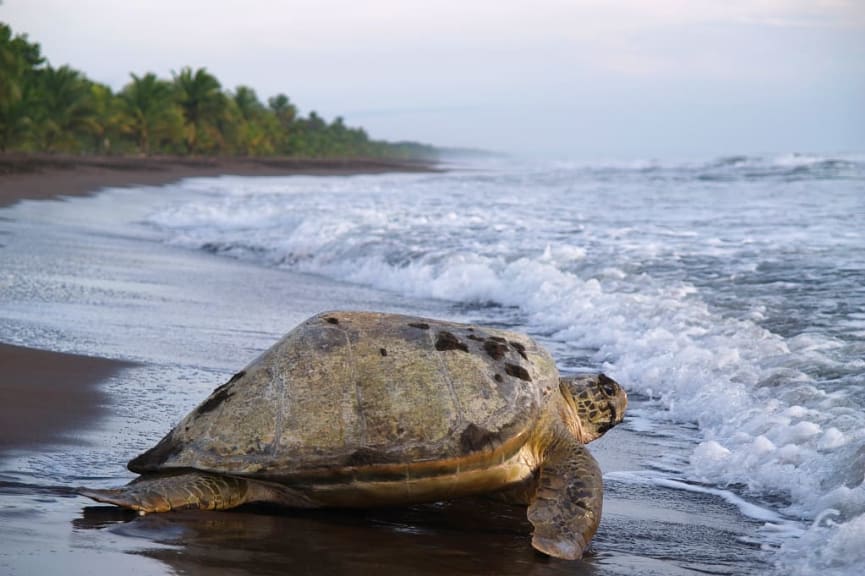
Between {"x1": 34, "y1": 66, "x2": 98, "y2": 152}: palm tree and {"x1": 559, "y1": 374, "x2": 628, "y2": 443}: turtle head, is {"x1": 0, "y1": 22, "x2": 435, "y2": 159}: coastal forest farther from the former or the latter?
{"x1": 559, "y1": 374, "x2": 628, "y2": 443}: turtle head

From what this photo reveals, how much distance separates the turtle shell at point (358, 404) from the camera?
365cm

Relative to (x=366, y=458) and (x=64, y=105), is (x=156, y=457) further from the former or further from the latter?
(x=64, y=105)

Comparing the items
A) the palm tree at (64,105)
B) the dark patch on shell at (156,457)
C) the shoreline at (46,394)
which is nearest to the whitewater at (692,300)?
the dark patch on shell at (156,457)

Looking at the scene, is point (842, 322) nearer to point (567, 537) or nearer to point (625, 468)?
point (625, 468)

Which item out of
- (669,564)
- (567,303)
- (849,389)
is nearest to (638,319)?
(567,303)

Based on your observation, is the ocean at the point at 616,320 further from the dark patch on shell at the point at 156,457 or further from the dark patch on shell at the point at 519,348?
the dark patch on shell at the point at 519,348

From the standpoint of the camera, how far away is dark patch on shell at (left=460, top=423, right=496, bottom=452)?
3.73 metres

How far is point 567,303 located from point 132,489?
19.1 feet

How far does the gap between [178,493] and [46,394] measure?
1.86 m

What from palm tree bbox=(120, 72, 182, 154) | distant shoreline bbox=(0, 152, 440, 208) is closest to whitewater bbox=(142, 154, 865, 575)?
distant shoreline bbox=(0, 152, 440, 208)

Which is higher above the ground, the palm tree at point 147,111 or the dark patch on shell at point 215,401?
the palm tree at point 147,111

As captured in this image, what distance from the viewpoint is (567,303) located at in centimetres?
892

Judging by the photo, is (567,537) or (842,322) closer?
(567,537)

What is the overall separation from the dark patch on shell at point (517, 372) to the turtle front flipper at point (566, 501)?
29 cm
